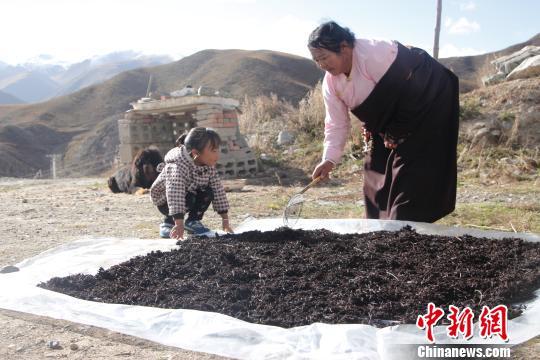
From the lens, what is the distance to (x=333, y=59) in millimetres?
2844

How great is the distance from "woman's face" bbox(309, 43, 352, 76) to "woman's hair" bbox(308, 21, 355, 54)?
2cm

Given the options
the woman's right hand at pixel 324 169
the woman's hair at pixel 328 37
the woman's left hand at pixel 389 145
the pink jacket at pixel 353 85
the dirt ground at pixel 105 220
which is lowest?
the dirt ground at pixel 105 220

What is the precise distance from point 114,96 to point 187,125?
29.7 m

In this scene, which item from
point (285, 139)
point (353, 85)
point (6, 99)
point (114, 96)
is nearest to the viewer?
point (353, 85)

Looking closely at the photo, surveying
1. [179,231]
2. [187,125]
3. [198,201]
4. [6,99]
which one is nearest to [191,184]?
[198,201]

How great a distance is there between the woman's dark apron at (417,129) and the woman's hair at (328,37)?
12.9 inches

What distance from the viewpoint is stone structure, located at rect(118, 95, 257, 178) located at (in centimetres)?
821

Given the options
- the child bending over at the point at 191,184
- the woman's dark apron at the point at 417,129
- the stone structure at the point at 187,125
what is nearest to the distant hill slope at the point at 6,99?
the stone structure at the point at 187,125

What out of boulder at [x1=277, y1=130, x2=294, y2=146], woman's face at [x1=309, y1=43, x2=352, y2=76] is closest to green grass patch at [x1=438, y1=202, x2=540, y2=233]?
woman's face at [x1=309, y1=43, x2=352, y2=76]

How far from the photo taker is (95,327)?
2.07m

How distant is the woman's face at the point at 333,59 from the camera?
111 inches

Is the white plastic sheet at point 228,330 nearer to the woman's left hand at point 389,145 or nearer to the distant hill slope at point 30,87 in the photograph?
the woman's left hand at point 389,145

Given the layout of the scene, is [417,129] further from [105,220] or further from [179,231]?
[105,220]

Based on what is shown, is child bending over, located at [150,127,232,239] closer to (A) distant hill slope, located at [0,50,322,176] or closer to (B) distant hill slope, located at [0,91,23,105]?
(A) distant hill slope, located at [0,50,322,176]
